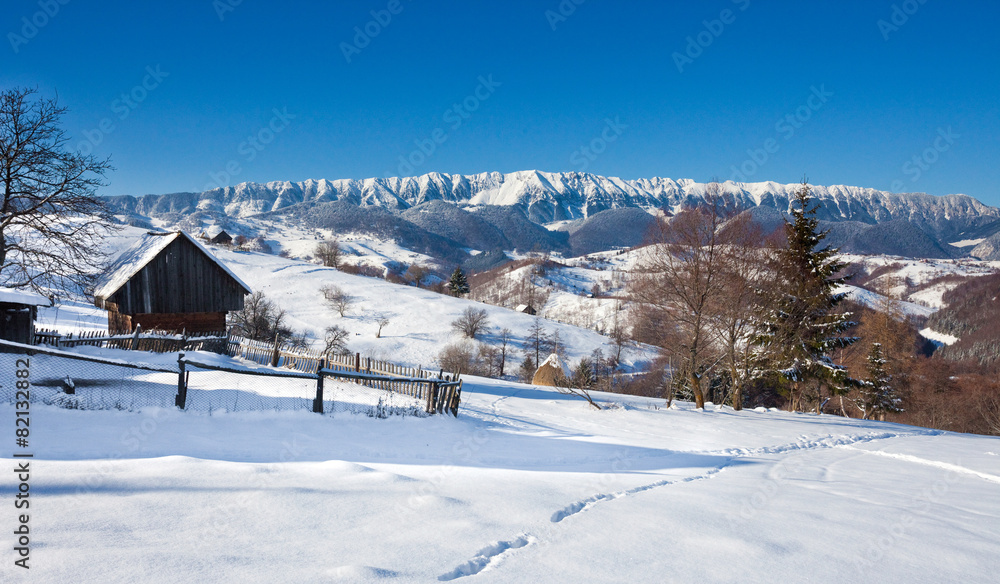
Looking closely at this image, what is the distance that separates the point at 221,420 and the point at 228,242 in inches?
5121

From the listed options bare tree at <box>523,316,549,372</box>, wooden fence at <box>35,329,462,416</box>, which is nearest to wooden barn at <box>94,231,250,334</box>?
wooden fence at <box>35,329,462,416</box>

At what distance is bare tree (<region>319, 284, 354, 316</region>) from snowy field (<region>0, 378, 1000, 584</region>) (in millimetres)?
67287

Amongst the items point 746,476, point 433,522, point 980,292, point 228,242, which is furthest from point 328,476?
point 980,292

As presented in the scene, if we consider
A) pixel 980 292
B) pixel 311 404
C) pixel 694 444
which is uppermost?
pixel 980 292

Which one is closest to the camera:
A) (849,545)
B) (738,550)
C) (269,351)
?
(738,550)

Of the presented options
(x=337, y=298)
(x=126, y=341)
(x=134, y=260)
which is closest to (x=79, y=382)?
(x=126, y=341)

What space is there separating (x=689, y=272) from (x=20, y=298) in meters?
22.6

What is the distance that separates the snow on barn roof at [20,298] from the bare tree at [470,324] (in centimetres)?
5696

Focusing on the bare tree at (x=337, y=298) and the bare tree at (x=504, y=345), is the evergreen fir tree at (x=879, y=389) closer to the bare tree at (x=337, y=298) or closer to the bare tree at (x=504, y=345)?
the bare tree at (x=504, y=345)

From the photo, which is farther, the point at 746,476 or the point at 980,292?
the point at 980,292

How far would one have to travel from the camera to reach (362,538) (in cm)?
412

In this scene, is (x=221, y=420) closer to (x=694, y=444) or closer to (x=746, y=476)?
(x=746, y=476)

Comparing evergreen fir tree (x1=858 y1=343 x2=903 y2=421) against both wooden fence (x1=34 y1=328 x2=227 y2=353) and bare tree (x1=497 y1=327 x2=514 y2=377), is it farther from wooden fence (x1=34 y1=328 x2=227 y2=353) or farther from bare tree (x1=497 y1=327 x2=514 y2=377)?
bare tree (x1=497 y1=327 x2=514 y2=377)

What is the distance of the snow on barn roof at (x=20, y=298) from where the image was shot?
1357 centimetres
